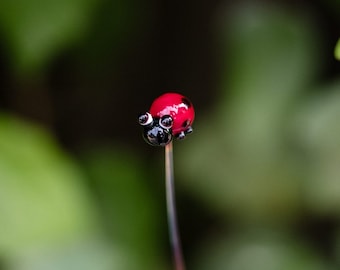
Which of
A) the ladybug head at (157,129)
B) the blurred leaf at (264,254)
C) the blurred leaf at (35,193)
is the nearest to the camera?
the ladybug head at (157,129)

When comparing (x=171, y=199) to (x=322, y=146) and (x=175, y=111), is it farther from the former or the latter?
(x=322, y=146)

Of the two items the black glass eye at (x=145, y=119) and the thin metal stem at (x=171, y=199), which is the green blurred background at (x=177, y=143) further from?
the black glass eye at (x=145, y=119)

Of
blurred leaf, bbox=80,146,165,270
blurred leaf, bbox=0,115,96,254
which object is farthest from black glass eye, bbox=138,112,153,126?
blurred leaf, bbox=80,146,165,270

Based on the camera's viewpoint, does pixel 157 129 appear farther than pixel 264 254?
No

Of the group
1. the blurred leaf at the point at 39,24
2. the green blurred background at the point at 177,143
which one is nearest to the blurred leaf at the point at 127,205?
the green blurred background at the point at 177,143

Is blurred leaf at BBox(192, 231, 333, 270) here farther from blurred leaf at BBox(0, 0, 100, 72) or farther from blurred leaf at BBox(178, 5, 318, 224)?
blurred leaf at BBox(0, 0, 100, 72)

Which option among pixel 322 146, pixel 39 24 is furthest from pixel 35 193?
pixel 322 146
